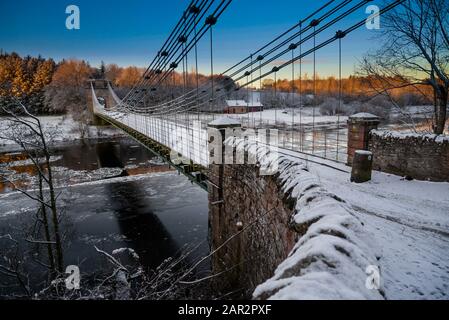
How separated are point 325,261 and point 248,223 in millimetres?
3771

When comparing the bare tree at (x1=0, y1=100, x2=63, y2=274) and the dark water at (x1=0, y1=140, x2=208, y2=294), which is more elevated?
the bare tree at (x1=0, y1=100, x2=63, y2=274)

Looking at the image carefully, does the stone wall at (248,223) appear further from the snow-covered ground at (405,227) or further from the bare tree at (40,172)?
the bare tree at (40,172)

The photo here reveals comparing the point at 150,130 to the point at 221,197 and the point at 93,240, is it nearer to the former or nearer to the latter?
the point at 93,240

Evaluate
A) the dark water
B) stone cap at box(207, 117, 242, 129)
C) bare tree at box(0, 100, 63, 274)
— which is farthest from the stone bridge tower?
stone cap at box(207, 117, 242, 129)

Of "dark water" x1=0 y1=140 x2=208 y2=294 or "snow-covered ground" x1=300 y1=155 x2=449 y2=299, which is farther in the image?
"dark water" x1=0 y1=140 x2=208 y2=294

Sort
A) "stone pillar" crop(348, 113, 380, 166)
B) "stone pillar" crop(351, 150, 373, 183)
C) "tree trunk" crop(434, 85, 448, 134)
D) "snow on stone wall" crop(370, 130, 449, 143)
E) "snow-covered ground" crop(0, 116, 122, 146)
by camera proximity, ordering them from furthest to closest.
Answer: "snow-covered ground" crop(0, 116, 122, 146) < "tree trunk" crop(434, 85, 448, 134) < "stone pillar" crop(348, 113, 380, 166) < "stone pillar" crop(351, 150, 373, 183) < "snow on stone wall" crop(370, 130, 449, 143)

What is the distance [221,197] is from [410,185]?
14.1 ft

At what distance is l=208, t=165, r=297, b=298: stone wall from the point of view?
359 cm

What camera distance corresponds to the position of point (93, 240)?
11.3m

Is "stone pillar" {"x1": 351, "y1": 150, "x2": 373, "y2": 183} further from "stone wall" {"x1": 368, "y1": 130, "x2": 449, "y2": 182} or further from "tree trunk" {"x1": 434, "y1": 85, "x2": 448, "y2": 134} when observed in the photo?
"tree trunk" {"x1": 434, "y1": 85, "x2": 448, "y2": 134}

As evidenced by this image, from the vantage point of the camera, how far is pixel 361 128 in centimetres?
765

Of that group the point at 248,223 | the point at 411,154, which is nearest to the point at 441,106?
the point at 411,154

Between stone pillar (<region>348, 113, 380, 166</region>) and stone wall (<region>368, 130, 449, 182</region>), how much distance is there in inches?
6.7

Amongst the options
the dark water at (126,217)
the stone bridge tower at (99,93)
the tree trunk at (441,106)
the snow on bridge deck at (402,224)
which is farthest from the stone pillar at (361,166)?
the stone bridge tower at (99,93)
